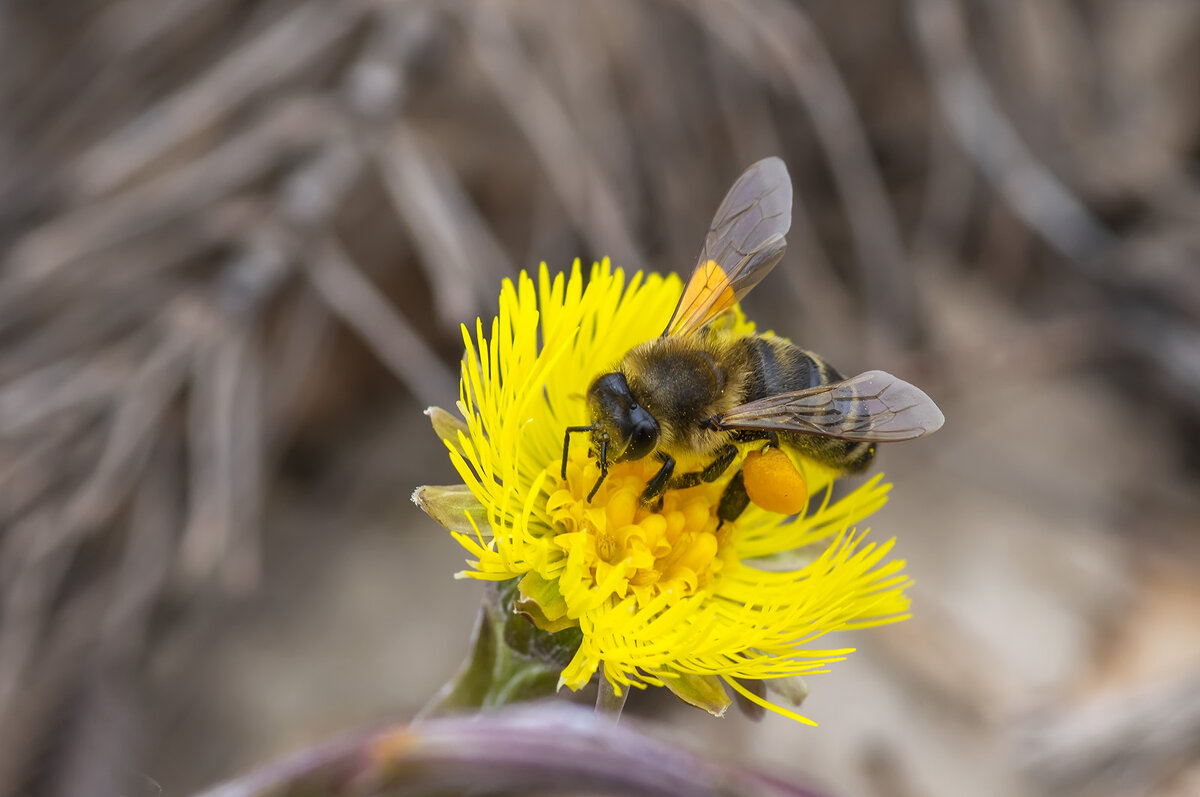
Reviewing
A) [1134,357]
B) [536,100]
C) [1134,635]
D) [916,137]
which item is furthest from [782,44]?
[1134,635]

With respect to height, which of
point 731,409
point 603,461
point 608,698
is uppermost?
point 731,409

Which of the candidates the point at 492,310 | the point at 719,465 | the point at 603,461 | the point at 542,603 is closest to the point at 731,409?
the point at 719,465

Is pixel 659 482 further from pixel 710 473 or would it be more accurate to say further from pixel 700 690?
pixel 700 690

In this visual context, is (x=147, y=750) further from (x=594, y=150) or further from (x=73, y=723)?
(x=594, y=150)

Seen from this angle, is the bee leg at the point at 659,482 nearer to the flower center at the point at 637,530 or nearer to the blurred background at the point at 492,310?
the flower center at the point at 637,530

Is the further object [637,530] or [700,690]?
[637,530]

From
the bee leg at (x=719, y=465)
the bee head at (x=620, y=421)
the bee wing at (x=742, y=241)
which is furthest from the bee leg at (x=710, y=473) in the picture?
the bee wing at (x=742, y=241)
